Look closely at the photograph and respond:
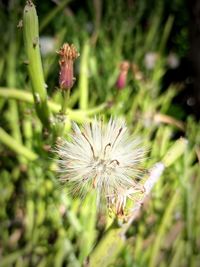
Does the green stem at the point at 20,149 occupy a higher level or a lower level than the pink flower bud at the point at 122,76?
lower

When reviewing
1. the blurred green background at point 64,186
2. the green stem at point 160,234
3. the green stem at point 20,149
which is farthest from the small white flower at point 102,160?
the green stem at point 160,234

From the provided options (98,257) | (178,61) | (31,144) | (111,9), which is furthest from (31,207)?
(178,61)

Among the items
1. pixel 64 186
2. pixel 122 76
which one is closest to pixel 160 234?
pixel 122 76

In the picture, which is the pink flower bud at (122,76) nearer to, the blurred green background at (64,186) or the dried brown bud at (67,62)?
the blurred green background at (64,186)

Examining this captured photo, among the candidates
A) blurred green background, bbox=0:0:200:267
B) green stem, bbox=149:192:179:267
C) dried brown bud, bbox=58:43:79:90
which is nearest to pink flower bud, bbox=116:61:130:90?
blurred green background, bbox=0:0:200:267

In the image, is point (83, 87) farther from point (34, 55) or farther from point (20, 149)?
point (34, 55)
